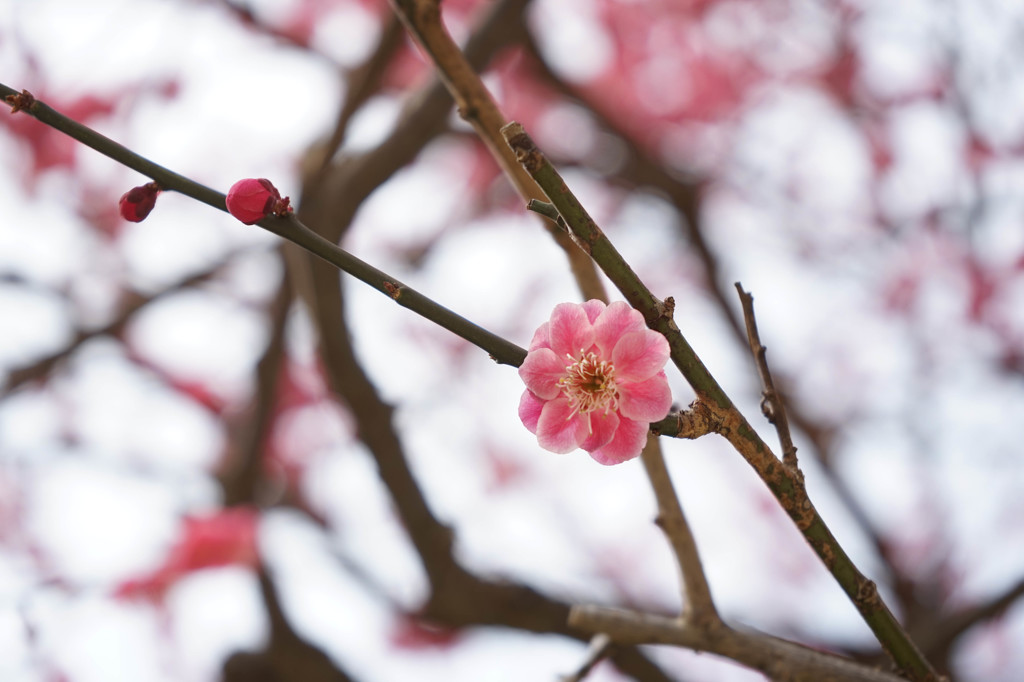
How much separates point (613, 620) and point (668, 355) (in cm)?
79

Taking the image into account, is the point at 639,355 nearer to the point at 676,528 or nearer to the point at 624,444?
the point at 624,444

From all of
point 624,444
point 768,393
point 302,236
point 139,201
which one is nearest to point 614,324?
point 624,444

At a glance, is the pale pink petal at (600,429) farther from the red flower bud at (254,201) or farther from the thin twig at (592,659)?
the thin twig at (592,659)

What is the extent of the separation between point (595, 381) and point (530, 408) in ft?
0.31

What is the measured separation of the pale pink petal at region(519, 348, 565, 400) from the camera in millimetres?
888

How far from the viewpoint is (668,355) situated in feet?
2.93

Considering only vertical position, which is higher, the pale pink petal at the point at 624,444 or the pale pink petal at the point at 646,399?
the pale pink petal at the point at 646,399

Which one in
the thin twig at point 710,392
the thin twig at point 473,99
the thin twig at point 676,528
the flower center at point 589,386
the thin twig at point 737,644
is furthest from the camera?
the thin twig at point 473,99

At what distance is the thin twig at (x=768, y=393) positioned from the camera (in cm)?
103

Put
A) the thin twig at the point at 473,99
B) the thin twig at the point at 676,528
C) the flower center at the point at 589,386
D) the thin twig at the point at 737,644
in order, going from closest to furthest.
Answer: the flower center at the point at 589,386, the thin twig at the point at 737,644, the thin twig at the point at 676,528, the thin twig at the point at 473,99

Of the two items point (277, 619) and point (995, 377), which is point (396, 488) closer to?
point (277, 619)

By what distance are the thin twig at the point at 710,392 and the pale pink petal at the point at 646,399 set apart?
0.12 ft

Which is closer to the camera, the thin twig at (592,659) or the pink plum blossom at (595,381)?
the pink plum blossom at (595,381)

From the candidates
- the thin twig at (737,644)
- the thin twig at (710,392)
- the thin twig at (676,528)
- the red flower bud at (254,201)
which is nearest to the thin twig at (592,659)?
the thin twig at (737,644)
